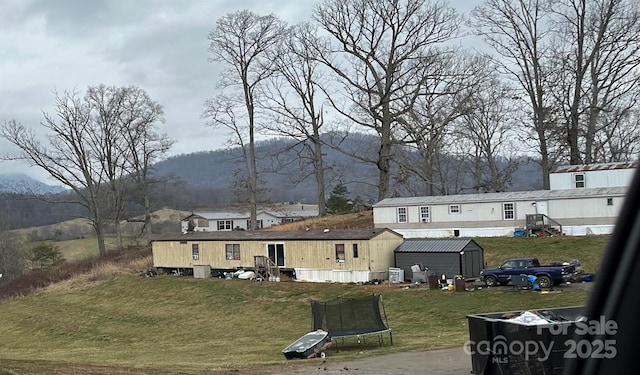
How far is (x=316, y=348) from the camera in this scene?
1892cm

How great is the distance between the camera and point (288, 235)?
3869cm

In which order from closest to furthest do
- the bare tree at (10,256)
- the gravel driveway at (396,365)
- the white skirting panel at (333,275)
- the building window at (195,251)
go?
the gravel driveway at (396,365), the white skirting panel at (333,275), the building window at (195,251), the bare tree at (10,256)

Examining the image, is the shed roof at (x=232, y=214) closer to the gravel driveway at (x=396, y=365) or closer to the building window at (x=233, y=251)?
the building window at (x=233, y=251)

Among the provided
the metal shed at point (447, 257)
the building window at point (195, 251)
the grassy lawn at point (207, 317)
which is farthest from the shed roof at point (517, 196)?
the building window at point (195, 251)

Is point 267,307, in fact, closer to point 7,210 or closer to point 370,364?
point 370,364

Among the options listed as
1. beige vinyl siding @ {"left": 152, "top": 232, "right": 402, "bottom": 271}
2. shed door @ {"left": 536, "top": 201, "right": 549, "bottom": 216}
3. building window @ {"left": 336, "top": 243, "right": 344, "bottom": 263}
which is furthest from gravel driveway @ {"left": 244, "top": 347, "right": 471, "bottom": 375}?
shed door @ {"left": 536, "top": 201, "right": 549, "bottom": 216}

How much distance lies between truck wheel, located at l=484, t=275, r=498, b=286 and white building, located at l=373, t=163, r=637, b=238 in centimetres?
1172

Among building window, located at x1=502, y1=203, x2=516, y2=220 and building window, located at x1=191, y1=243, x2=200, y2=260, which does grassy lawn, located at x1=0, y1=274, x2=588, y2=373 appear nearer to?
building window, located at x1=191, y1=243, x2=200, y2=260

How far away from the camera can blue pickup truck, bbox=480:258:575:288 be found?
27.2m

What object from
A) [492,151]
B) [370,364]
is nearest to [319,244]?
[370,364]

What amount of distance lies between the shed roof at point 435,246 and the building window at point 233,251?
34.2 ft

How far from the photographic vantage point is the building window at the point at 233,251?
40562mm

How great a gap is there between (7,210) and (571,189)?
9898 cm

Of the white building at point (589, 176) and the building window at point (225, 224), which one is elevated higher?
the white building at point (589, 176)
